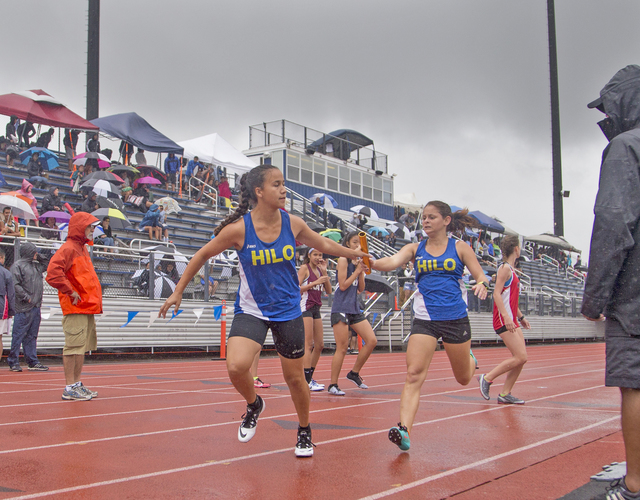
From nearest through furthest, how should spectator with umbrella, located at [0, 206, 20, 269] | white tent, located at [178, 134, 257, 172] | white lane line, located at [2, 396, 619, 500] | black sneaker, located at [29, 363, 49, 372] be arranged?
white lane line, located at [2, 396, 619, 500], black sneaker, located at [29, 363, 49, 372], spectator with umbrella, located at [0, 206, 20, 269], white tent, located at [178, 134, 257, 172]

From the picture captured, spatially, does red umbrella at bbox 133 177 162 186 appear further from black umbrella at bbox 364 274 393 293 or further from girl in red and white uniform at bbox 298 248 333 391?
girl in red and white uniform at bbox 298 248 333 391

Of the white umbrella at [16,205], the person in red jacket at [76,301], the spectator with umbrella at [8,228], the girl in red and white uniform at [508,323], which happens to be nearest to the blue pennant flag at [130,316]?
the spectator with umbrella at [8,228]

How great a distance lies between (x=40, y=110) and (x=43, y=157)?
4.78 feet

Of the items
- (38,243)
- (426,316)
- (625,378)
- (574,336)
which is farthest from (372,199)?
(625,378)

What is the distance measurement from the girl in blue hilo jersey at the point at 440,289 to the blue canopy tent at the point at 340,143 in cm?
3154

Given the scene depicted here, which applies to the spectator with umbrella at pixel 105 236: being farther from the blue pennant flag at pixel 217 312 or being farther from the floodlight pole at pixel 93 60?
the floodlight pole at pixel 93 60

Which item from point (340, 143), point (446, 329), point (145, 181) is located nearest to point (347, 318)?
point (446, 329)

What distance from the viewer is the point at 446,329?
18.3 ft

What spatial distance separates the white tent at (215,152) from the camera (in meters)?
24.5

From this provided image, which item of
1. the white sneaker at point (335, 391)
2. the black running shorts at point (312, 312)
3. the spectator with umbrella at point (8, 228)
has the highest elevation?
the spectator with umbrella at point (8, 228)

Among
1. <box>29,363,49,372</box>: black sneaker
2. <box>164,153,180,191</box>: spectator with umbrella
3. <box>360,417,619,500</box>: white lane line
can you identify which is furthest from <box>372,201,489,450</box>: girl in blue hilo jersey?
<box>164,153,180,191</box>: spectator with umbrella

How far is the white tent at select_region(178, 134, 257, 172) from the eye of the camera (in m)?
24.5

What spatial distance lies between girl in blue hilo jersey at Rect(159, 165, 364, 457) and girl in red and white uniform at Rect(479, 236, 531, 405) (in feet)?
12.7

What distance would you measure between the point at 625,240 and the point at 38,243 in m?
12.8
